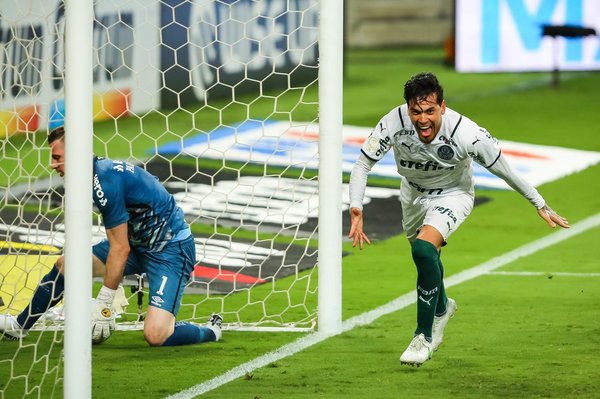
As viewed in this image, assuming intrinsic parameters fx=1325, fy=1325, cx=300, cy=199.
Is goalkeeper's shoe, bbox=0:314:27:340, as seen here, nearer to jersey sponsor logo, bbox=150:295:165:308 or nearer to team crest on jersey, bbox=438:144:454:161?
jersey sponsor logo, bbox=150:295:165:308

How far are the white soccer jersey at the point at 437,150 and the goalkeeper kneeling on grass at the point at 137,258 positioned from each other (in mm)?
1232

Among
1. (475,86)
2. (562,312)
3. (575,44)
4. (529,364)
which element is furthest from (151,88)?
(529,364)

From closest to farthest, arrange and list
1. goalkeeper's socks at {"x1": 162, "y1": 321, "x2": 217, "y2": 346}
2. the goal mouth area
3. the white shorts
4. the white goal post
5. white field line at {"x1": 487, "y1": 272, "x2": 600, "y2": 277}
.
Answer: the white goal post → the white shorts → goalkeeper's socks at {"x1": 162, "y1": 321, "x2": 217, "y2": 346} → the goal mouth area → white field line at {"x1": 487, "y1": 272, "x2": 600, "y2": 277}

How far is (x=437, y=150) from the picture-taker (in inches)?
267

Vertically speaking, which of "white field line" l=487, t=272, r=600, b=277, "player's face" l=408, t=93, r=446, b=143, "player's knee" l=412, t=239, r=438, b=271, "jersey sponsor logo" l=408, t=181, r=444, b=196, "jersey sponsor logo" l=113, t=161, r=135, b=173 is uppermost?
"player's face" l=408, t=93, r=446, b=143

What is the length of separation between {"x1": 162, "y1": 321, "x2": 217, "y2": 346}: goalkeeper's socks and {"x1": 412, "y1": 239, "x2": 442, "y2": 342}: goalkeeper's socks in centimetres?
133

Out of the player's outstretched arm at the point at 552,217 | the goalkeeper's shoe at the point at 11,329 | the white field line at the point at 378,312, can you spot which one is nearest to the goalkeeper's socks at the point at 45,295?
the goalkeeper's shoe at the point at 11,329

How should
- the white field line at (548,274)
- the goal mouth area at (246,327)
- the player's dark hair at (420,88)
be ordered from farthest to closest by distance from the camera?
the white field line at (548,274), the goal mouth area at (246,327), the player's dark hair at (420,88)

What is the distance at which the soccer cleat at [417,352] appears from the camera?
6723 mm

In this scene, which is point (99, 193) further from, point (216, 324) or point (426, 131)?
point (426, 131)

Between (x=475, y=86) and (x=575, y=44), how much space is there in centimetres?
181

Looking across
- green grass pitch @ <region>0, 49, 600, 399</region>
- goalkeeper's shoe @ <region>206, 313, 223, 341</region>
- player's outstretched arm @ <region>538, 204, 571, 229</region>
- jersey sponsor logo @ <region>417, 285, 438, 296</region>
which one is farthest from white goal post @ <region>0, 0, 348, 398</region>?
player's outstretched arm @ <region>538, 204, 571, 229</region>

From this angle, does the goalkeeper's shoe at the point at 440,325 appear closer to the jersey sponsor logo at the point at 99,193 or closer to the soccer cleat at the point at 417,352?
the soccer cleat at the point at 417,352

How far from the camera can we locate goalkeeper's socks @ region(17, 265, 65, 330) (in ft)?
23.6
